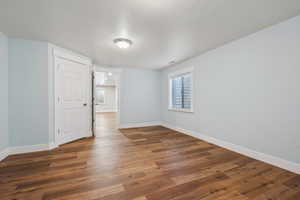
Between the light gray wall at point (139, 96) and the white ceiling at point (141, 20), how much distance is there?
217cm

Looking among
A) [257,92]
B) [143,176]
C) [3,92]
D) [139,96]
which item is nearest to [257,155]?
Answer: [257,92]

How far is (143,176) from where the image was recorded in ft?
5.81

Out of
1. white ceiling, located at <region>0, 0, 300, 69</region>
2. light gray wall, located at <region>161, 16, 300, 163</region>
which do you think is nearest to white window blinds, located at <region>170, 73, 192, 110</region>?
light gray wall, located at <region>161, 16, 300, 163</region>

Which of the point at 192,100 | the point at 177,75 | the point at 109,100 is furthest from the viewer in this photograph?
the point at 109,100

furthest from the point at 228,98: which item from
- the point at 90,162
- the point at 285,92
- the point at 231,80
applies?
the point at 90,162

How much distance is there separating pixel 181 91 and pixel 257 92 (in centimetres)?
236

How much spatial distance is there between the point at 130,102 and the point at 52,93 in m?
2.59

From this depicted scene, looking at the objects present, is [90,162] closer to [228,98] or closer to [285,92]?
[228,98]

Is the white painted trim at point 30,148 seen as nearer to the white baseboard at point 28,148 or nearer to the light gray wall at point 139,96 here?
the white baseboard at point 28,148

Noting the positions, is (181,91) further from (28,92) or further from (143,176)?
(28,92)

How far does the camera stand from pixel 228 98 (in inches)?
108

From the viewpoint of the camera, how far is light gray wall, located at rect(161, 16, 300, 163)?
187cm

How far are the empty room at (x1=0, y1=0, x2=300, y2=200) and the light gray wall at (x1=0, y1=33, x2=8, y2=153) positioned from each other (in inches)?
1.0

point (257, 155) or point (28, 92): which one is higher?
point (28, 92)
